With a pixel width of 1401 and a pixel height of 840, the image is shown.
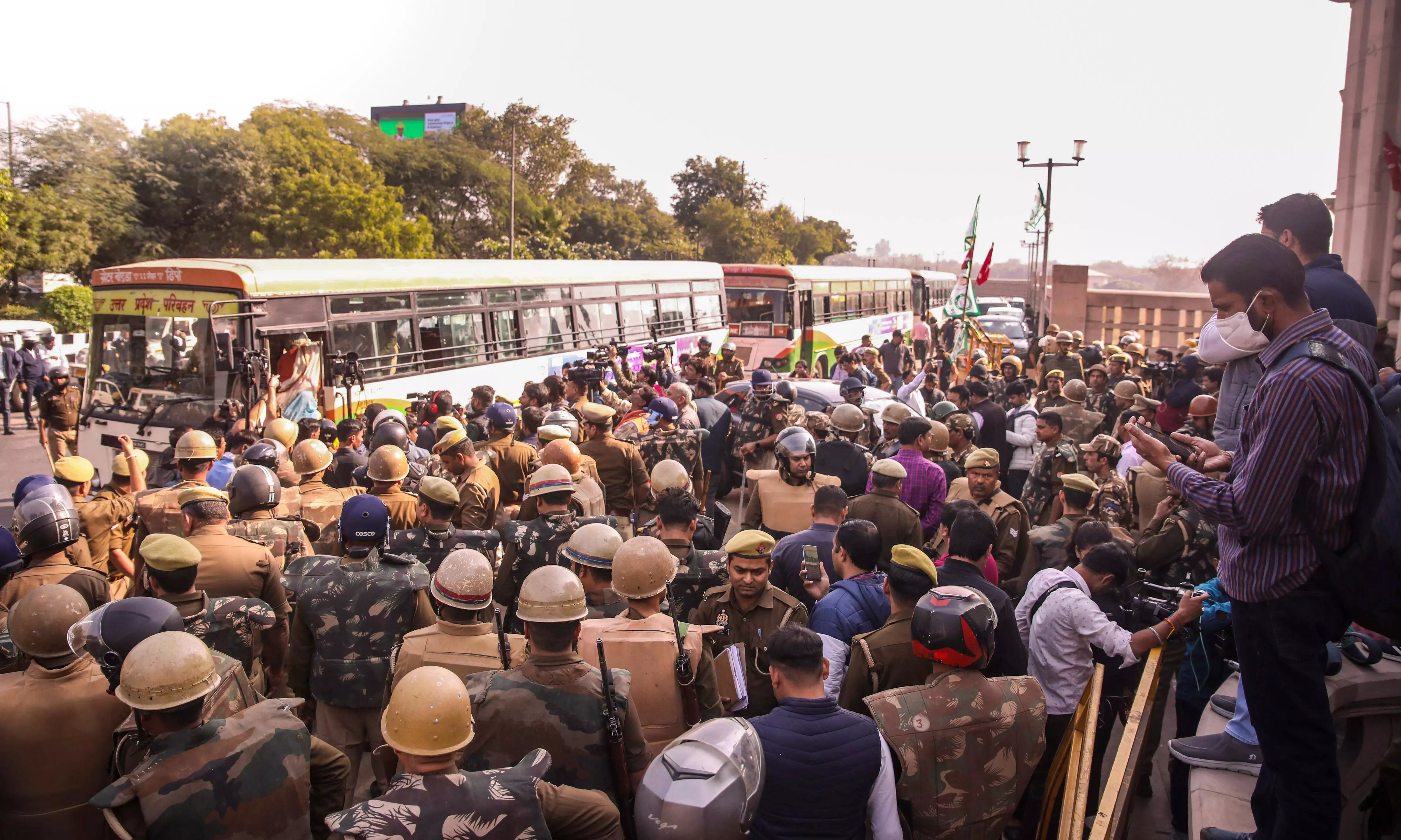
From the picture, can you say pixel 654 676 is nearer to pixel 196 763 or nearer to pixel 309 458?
pixel 196 763

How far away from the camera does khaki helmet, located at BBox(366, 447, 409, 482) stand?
19.4ft

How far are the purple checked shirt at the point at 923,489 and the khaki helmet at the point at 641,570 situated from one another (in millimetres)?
3143

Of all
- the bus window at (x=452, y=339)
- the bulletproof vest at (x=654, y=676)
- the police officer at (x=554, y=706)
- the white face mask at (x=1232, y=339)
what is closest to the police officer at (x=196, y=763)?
the police officer at (x=554, y=706)

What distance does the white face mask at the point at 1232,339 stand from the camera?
3.13 meters

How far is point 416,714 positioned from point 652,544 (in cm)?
133

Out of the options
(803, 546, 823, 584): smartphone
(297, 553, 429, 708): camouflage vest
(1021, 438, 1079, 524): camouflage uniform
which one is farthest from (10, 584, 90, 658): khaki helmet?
(1021, 438, 1079, 524): camouflage uniform

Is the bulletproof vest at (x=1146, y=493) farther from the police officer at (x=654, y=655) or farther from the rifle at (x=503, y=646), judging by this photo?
the rifle at (x=503, y=646)

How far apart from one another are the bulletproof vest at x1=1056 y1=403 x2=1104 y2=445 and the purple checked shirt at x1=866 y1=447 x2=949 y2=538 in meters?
2.70

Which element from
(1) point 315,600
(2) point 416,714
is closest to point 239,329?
(1) point 315,600

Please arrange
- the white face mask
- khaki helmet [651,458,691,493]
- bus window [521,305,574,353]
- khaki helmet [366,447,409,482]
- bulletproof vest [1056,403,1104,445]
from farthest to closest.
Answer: bus window [521,305,574,353]
bulletproof vest [1056,403,1104,445]
khaki helmet [366,447,409,482]
khaki helmet [651,458,691,493]
the white face mask

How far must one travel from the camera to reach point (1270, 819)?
3.18 metres

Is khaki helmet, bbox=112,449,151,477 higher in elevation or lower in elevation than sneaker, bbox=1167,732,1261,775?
higher

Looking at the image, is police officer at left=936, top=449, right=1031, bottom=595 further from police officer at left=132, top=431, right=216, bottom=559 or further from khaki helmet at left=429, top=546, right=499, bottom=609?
police officer at left=132, top=431, right=216, bottom=559

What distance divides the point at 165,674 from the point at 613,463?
15.4 ft
